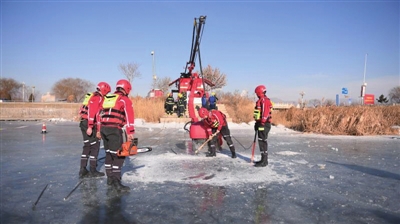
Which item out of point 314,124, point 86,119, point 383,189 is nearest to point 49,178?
point 86,119

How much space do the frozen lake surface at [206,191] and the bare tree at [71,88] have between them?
63.5 m

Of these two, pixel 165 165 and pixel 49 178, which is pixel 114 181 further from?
pixel 165 165

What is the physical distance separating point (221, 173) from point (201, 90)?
871 centimetres

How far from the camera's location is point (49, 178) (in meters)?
5.89

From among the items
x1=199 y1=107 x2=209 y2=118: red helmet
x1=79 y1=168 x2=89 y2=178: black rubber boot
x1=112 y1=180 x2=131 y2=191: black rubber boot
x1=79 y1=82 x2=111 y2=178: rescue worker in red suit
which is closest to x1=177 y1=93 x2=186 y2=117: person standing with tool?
x1=199 y1=107 x2=209 y2=118: red helmet

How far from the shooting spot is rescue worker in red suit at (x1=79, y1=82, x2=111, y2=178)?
6.10 m

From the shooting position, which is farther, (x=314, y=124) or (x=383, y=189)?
(x=314, y=124)

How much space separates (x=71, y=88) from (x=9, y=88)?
1220 centimetres

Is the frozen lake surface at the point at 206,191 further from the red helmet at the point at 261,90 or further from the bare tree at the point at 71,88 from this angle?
the bare tree at the point at 71,88

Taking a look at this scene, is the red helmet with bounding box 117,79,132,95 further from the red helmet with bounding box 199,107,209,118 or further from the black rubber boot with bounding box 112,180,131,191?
the red helmet with bounding box 199,107,209,118

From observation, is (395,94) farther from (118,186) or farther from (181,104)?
(118,186)

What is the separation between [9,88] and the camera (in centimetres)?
6203

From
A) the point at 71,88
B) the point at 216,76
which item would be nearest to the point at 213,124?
the point at 216,76

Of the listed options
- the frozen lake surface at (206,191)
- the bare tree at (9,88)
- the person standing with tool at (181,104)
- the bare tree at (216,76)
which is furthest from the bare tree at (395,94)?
the bare tree at (9,88)
